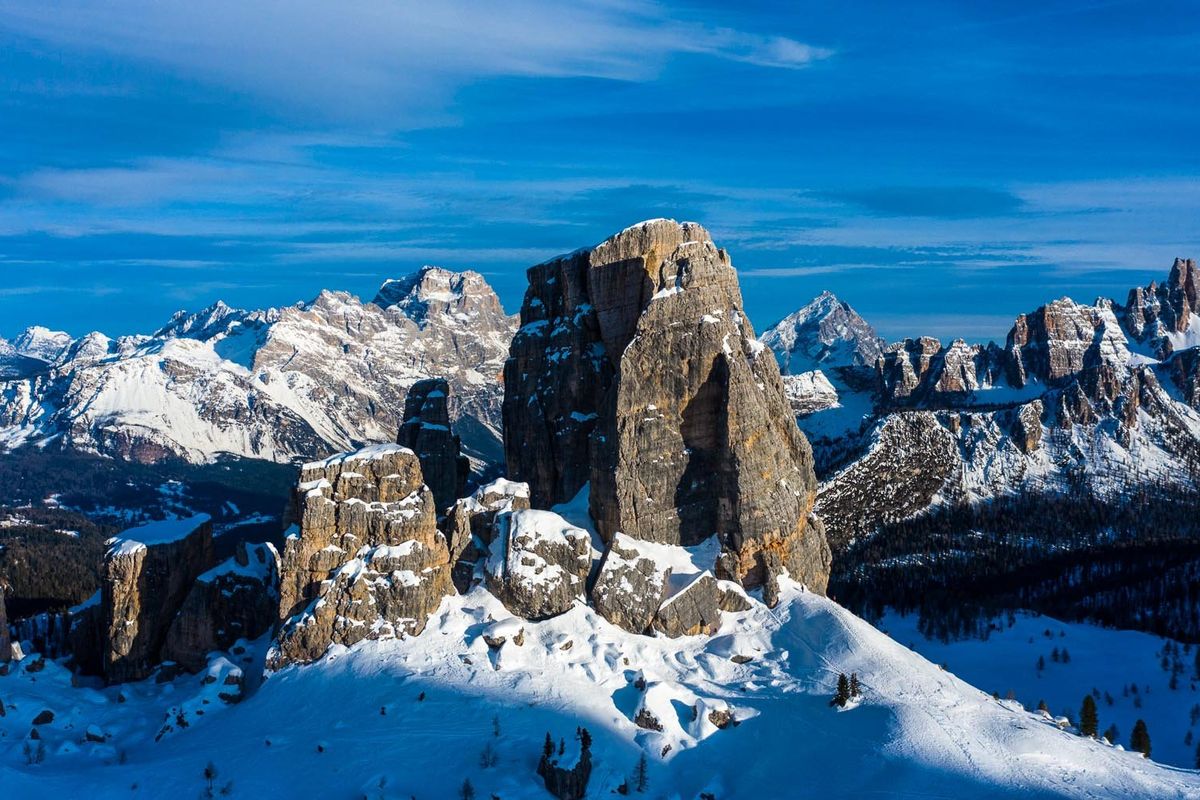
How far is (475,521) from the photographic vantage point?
9869 centimetres

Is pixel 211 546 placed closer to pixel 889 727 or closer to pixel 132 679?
pixel 132 679

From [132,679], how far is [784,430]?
68575 mm

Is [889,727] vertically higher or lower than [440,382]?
lower

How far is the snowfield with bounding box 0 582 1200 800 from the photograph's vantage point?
230 feet

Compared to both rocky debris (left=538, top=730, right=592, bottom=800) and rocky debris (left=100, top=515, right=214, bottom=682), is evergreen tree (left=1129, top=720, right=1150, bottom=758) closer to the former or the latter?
rocky debris (left=538, top=730, right=592, bottom=800)

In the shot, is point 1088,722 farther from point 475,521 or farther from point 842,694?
point 475,521

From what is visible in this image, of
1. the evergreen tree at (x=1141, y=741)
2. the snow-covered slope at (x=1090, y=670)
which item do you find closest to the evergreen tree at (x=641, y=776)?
the evergreen tree at (x=1141, y=741)

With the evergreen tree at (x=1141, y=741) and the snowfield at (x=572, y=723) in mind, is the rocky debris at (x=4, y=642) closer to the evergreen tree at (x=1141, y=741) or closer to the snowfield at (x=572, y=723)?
the snowfield at (x=572, y=723)

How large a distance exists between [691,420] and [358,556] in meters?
34.4

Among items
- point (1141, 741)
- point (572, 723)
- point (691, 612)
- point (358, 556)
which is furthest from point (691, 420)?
point (1141, 741)

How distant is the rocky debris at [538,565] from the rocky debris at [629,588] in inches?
91.6

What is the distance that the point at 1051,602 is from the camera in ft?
614

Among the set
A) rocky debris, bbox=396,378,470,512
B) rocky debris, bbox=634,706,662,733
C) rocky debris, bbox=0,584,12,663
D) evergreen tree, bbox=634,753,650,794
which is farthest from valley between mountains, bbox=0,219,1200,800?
rocky debris, bbox=396,378,470,512

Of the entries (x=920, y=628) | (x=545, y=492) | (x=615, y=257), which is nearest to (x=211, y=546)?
(x=545, y=492)
